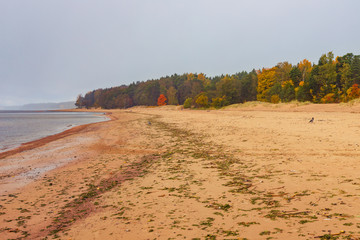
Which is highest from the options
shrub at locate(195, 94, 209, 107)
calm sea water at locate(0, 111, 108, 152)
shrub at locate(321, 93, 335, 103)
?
shrub at locate(195, 94, 209, 107)

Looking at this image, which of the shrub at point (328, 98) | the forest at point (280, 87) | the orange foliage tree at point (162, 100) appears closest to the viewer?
the shrub at point (328, 98)

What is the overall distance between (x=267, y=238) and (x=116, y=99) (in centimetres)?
15180

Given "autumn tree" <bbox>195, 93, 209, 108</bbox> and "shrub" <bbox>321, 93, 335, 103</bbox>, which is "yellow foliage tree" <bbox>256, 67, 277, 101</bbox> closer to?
"autumn tree" <bbox>195, 93, 209, 108</bbox>

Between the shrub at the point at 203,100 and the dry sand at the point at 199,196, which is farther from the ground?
the shrub at the point at 203,100

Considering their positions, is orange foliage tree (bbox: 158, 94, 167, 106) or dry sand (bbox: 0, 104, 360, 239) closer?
dry sand (bbox: 0, 104, 360, 239)

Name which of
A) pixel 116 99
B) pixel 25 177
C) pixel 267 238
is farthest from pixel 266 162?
pixel 116 99

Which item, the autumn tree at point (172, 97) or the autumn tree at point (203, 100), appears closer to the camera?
the autumn tree at point (203, 100)

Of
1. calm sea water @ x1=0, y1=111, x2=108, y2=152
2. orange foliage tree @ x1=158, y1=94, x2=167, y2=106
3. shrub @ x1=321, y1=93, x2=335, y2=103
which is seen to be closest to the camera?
calm sea water @ x1=0, y1=111, x2=108, y2=152

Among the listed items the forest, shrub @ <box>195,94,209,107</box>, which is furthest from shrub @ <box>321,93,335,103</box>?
shrub @ <box>195,94,209,107</box>

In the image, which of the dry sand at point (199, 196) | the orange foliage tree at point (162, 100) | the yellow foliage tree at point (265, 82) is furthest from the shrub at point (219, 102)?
the dry sand at point (199, 196)

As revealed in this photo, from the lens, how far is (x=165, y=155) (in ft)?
34.8

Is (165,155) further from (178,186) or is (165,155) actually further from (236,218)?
(236,218)

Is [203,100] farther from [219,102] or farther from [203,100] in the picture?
[219,102]

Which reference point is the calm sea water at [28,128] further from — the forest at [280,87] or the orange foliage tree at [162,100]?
the orange foliage tree at [162,100]
